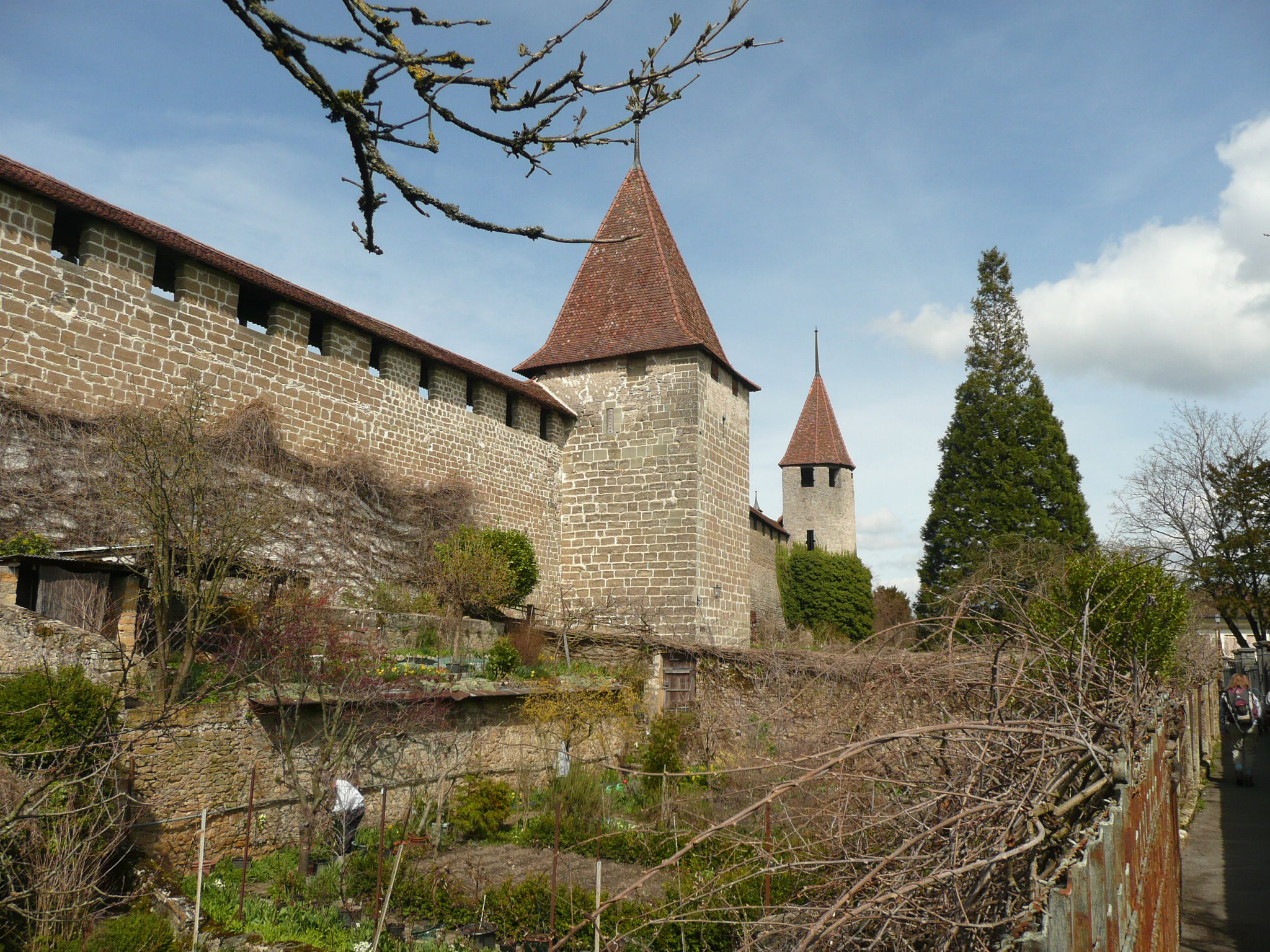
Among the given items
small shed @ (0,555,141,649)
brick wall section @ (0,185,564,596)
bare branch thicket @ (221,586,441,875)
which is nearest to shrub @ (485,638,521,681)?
bare branch thicket @ (221,586,441,875)

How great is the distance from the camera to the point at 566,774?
12016mm

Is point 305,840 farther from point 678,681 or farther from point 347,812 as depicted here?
point 678,681

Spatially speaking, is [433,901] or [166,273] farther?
[166,273]

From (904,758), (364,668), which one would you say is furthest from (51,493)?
(904,758)

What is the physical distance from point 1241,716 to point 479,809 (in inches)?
492

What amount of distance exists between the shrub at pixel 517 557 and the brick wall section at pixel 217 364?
4.38 ft

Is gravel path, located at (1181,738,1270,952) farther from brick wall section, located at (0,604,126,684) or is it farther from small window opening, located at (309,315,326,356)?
small window opening, located at (309,315,326,356)

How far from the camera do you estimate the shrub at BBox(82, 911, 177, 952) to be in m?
6.23

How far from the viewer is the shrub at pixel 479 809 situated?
9.97m

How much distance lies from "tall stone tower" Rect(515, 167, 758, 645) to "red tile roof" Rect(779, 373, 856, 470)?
14171 millimetres

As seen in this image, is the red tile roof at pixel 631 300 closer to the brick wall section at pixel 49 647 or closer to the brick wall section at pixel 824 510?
the brick wall section at pixel 49 647

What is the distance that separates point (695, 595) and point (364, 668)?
9.22m

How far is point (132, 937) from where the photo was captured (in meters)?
6.33

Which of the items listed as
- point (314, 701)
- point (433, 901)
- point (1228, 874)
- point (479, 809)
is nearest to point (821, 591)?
point (479, 809)
